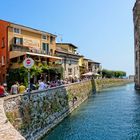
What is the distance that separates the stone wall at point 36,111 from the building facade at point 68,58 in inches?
1338

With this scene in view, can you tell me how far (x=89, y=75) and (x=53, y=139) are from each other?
2450 inches

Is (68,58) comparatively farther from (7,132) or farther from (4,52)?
(7,132)

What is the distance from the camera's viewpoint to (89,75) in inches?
3356

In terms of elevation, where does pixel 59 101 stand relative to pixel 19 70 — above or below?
below

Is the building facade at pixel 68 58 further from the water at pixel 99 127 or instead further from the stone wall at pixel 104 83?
the water at pixel 99 127

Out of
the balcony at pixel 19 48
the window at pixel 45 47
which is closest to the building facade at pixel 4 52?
the balcony at pixel 19 48

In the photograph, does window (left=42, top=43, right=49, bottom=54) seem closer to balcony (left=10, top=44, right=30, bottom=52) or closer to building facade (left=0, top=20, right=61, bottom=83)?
building facade (left=0, top=20, right=61, bottom=83)

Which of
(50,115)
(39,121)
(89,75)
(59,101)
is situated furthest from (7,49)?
(89,75)

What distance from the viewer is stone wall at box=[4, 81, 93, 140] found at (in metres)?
19.9

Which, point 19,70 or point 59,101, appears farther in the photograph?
point 19,70

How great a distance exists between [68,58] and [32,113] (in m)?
49.4

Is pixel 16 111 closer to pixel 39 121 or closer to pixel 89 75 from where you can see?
pixel 39 121

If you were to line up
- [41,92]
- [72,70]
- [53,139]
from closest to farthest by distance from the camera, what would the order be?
[53,139], [41,92], [72,70]

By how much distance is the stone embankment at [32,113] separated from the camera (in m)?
15.3
